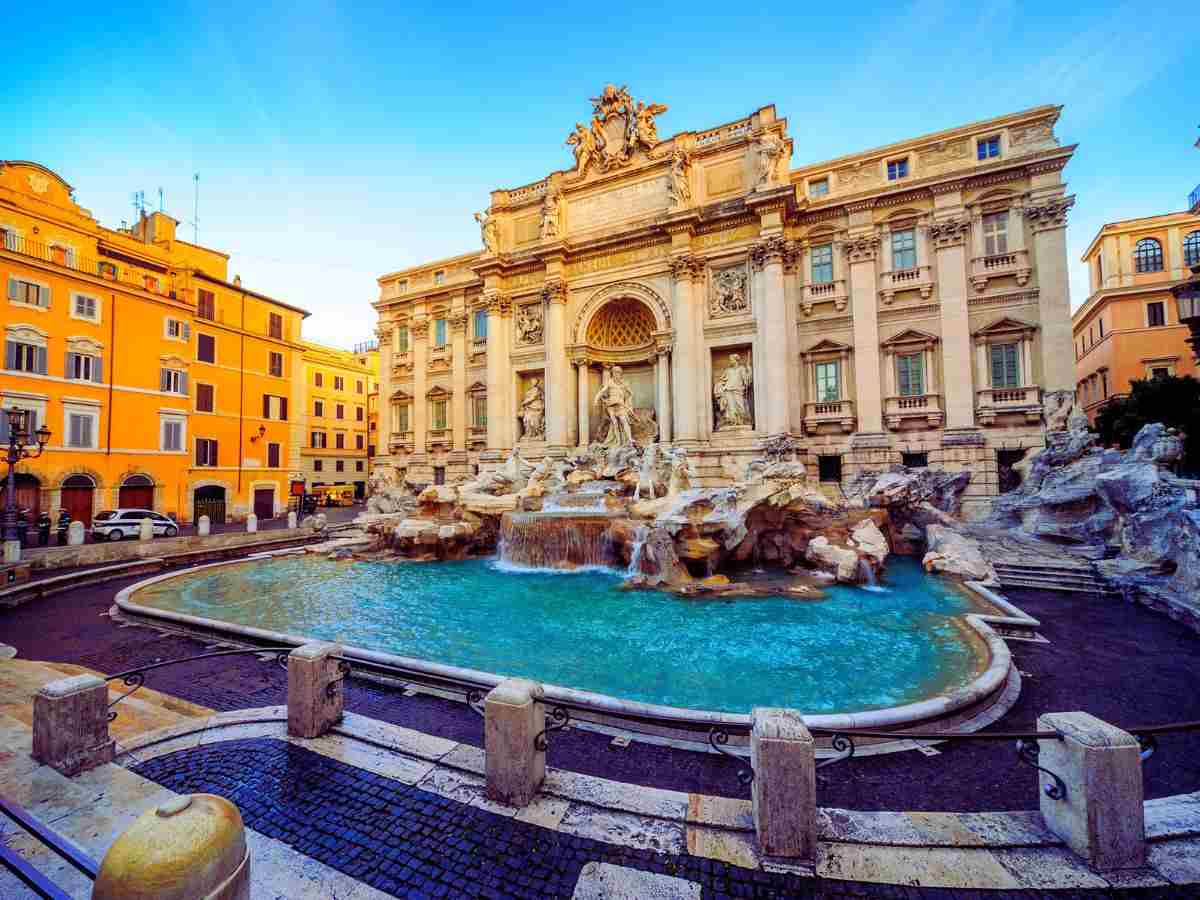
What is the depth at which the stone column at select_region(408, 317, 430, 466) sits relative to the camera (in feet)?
90.0

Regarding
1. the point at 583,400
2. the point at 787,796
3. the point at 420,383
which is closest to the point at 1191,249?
the point at 583,400

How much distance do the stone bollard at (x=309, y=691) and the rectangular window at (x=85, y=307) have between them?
2562 cm

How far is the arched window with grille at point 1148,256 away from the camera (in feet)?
88.4

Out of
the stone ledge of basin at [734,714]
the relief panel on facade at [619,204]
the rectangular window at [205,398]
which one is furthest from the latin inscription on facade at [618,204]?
the stone ledge of basin at [734,714]

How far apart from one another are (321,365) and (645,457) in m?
30.4

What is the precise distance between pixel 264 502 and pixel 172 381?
24.2 feet

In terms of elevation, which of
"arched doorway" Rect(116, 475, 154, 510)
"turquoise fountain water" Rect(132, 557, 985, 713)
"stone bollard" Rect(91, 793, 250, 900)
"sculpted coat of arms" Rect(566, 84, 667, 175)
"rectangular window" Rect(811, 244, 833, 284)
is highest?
"sculpted coat of arms" Rect(566, 84, 667, 175)

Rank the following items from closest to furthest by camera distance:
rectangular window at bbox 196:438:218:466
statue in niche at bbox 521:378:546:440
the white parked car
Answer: the white parked car
statue in niche at bbox 521:378:546:440
rectangular window at bbox 196:438:218:466

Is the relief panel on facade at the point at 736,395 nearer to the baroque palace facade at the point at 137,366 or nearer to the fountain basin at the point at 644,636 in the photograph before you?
the fountain basin at the point at 644,636

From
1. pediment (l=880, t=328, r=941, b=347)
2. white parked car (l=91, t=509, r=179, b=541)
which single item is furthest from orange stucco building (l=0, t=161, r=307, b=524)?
pediment (l=880, t=328, r=941, b=347)

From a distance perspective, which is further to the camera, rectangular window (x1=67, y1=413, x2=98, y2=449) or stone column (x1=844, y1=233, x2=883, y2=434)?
rectangular window (x1=67, y1=413, x2=98, y2=449)

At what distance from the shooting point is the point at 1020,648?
21.5ft

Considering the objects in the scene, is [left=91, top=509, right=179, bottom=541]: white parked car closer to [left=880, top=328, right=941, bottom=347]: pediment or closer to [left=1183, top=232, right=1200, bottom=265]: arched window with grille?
[left=880, top=328, right=941, bottom=347]: pediment

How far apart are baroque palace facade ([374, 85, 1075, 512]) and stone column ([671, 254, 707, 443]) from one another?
2.6 inches
